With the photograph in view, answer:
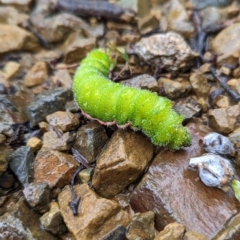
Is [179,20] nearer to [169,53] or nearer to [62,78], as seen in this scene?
[169,53]

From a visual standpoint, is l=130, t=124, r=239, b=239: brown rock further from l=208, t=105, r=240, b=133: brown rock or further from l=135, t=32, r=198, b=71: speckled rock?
l=135, t=32, r=198, b=71: speckled rock

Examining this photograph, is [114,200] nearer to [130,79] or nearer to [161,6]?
[130,79]

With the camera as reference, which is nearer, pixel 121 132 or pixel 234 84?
pixel 121 132

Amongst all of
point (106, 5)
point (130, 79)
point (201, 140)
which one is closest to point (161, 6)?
point (106, 5)

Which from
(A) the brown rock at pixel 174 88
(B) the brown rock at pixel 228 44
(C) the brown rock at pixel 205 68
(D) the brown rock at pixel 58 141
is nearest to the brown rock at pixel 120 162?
(D) the brown rock at pixel 58 141

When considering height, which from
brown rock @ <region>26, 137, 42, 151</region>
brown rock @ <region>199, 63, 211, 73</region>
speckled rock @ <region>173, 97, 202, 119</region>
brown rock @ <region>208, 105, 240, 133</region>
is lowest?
brown rock @ <region>26, 137, 42, 151</region>

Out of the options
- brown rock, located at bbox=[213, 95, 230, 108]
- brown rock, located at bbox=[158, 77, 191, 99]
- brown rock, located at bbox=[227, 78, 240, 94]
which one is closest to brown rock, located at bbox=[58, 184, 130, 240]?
brown rock, located at bbox=[158, 77, 191, 99]

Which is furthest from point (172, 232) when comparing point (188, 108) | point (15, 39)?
point (15, 39)

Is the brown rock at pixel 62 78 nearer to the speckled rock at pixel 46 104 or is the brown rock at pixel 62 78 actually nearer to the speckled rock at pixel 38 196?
the speckled rock at pixel 46 104
